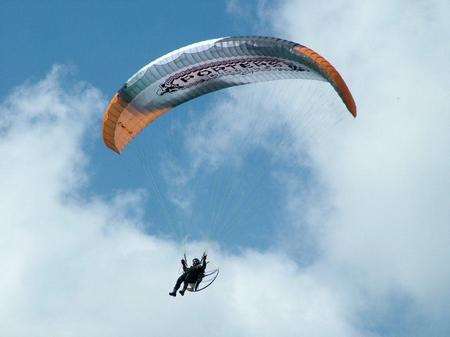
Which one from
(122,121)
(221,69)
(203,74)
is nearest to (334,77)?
(221,69)

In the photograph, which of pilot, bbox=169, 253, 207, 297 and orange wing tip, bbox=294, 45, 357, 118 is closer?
orange wing tip, bbox=294, 45, 357, 118

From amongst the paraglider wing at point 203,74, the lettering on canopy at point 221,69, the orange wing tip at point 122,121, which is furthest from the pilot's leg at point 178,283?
the lettering on canopy at point 221,69

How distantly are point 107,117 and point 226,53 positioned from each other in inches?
210

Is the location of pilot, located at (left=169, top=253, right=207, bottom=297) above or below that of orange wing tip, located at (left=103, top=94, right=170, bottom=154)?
below

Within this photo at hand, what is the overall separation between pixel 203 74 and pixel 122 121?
368 centimetres

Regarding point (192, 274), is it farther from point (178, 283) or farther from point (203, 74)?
point (203, 74)

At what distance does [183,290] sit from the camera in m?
40.5

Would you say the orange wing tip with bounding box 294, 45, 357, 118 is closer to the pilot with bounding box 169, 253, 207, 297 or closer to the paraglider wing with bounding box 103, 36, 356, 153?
the paraglider wing with bounding box 103, 36, 356, 153

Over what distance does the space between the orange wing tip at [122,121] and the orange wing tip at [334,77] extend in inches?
301

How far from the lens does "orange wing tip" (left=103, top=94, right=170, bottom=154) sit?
41.2m

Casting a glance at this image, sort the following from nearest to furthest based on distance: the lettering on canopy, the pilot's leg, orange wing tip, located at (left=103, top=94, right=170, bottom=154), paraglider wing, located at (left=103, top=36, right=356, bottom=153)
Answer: paraglider wing, located at (left=103, top=36, right=356, bottom=153), the lettering on canopy, the pilot's leg, orange wing tip, located at (left=103, top=94, right=170, bottom=154)

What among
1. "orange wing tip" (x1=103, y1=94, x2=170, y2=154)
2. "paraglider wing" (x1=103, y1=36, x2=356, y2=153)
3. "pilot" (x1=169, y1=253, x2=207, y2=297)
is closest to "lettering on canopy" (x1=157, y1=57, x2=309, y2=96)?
"paraglider wing" (x1=103, y1=36, x2=356, y2=153)

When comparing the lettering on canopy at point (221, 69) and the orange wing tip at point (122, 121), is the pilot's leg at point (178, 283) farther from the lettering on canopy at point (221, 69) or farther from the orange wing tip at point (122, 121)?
the lettering on canopy at point (221, 69)

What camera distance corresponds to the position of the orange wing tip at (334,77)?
37000mm
